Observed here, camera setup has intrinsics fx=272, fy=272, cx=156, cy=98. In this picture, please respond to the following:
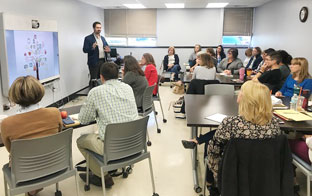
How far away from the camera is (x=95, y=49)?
5617 mm

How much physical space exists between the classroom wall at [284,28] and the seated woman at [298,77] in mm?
1437

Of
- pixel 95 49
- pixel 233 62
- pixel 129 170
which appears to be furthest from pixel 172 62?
pixel 129 170

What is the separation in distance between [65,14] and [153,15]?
356 centimetres

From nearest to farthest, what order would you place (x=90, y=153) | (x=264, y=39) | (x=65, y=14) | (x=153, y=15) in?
(x=90, y=153), (x=65, y=14), (x=264, y=39), (x=153, y=15)

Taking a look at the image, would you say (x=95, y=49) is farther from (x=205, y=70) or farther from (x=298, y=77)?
(x=298, y=77)

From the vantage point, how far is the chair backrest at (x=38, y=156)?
170 cm

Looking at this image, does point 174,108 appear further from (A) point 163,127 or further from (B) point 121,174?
(B) point 121,174

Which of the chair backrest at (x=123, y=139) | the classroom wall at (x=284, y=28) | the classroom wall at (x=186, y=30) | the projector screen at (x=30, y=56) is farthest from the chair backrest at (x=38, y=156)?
the classroom wall at (x=186, y=30)

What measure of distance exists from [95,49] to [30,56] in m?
1.57

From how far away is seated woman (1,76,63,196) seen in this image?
183cm

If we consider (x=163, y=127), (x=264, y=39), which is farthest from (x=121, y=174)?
(x=264, y=39)

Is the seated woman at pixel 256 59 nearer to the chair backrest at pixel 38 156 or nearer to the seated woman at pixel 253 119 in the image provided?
the seated woman at pixel 253 119

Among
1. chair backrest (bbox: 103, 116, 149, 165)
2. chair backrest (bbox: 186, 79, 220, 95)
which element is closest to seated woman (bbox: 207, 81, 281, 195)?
chair backrest (bbox: 103, 116, 149, 165)

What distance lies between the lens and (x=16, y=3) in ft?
13.8
